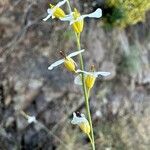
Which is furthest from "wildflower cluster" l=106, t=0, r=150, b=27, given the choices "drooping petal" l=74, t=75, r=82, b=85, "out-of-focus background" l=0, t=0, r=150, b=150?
"drooping petal" l=74, t=75, r=82, b=85

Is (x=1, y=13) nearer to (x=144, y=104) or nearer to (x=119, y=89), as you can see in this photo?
(x=119, y=89)

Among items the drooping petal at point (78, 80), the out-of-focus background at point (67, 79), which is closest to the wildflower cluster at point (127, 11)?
the out-of-focus background at point (67, 79)

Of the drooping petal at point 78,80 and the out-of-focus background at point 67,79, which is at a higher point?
the drooping petal at point 78,80

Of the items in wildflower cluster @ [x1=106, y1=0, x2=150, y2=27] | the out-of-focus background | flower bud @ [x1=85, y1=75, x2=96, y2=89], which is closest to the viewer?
flower bud @ [x1=85, y1=75, x2=96, y2=89]

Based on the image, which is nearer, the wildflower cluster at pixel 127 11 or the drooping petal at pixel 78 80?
the drooping petal at pixel 78 80

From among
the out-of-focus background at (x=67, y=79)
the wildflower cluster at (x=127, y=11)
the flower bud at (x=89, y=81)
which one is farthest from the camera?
the out-of-focus background at (x=67, y=79)

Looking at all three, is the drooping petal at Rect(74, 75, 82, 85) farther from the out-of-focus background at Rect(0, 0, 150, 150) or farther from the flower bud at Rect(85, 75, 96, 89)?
the out-of-focus background at Rect(0, 0, 150, 150)

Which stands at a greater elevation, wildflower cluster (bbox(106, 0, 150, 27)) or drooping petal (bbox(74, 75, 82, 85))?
drooping petal (bbox(74, 75, 82, 85))

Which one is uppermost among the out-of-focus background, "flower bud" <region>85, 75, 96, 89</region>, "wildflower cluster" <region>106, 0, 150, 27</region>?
"flower bud" <region>85, 75, 96, 89</region>

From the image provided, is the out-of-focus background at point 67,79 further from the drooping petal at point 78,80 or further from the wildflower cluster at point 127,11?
the drooping petal at point 78,80

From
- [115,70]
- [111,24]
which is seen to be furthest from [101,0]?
[115,70]
